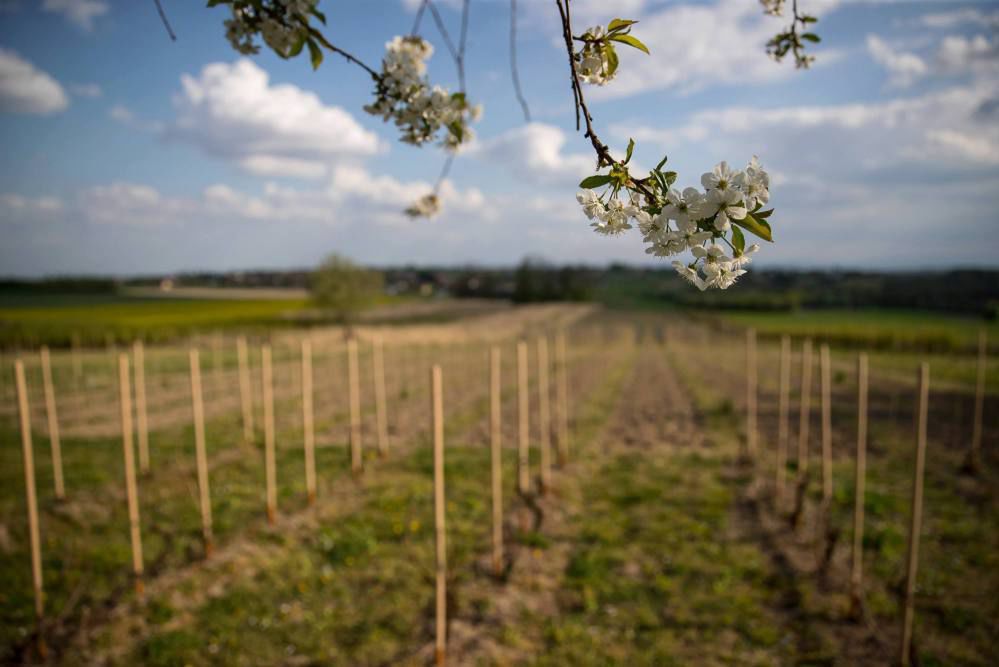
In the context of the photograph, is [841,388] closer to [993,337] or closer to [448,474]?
[448,474]

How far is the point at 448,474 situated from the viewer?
8180 mm

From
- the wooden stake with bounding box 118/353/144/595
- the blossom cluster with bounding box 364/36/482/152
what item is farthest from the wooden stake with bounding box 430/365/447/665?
the wooden stake with bounding box 118/353/144/595

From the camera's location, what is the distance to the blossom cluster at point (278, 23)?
1595 mm

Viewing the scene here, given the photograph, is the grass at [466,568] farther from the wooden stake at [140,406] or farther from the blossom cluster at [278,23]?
the blossom cluster at [278,23]

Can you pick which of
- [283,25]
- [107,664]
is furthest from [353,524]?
[283,25]

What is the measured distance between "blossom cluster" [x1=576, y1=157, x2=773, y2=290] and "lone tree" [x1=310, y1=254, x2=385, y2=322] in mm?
40681

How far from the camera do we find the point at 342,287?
131 ft

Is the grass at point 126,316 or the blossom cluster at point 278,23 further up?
the blossom cluster at point 278,23

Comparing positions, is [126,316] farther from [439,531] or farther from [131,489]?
[439,531]

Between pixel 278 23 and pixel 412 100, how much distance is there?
453 millimetres

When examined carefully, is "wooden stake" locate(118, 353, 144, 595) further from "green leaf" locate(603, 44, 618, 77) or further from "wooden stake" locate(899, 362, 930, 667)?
"wooden stake" locate(899, 362, 930, 667)

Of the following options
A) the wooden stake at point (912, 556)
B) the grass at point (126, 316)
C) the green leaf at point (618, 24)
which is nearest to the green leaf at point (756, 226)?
the green leaf at point (618, 24)

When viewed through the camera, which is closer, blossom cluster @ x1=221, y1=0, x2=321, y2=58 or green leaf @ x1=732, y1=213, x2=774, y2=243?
green leaf @ x1=732, y1=213, x2=774, y2=243

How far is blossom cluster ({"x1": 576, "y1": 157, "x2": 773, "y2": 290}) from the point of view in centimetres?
→ 99
